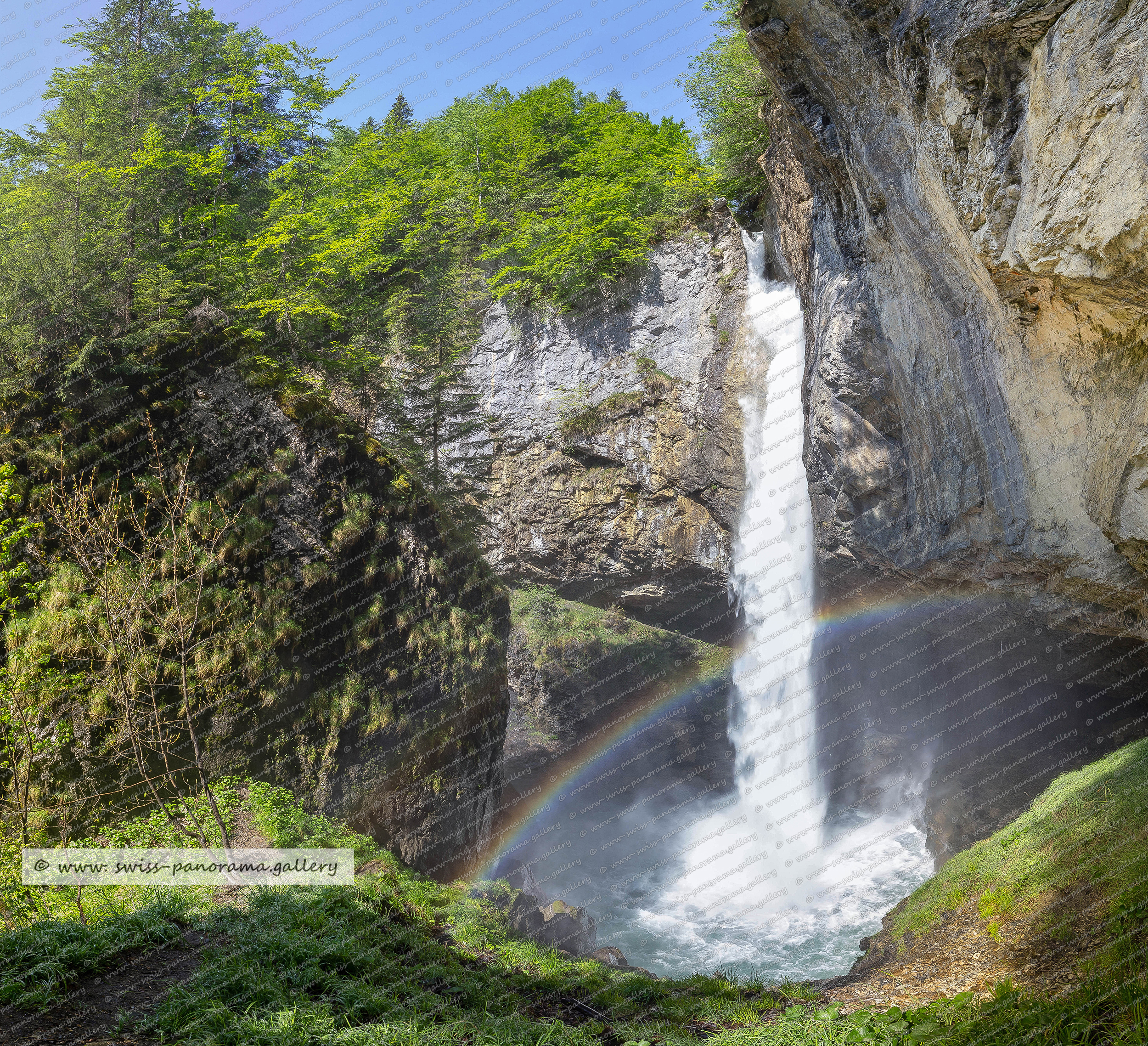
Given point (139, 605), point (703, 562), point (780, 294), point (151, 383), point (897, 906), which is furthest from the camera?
point (703, 562)

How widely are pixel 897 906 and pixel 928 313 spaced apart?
890 cm

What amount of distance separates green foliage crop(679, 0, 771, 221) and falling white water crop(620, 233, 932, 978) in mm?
2009

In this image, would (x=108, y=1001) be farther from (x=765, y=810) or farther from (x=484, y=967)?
(x=765, y=810)

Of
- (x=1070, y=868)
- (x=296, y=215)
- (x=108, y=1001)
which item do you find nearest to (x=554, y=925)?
(x=1070, y=868)

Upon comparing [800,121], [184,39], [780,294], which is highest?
[184,39]

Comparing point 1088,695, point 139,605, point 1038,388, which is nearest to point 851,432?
point 1038,388

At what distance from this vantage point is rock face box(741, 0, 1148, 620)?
5.89m

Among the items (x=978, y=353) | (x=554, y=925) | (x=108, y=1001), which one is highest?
(x=978, y=353)

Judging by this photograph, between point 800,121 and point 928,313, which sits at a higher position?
point 800,121

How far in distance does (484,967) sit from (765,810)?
13079 millimetres

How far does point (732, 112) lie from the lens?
68.6 feet

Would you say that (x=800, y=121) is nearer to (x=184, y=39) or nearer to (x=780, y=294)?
(x=780, y=294)

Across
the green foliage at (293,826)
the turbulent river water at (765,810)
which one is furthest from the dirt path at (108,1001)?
the turbulent river water at (765,810)

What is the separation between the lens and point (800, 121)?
12891 millimetres
